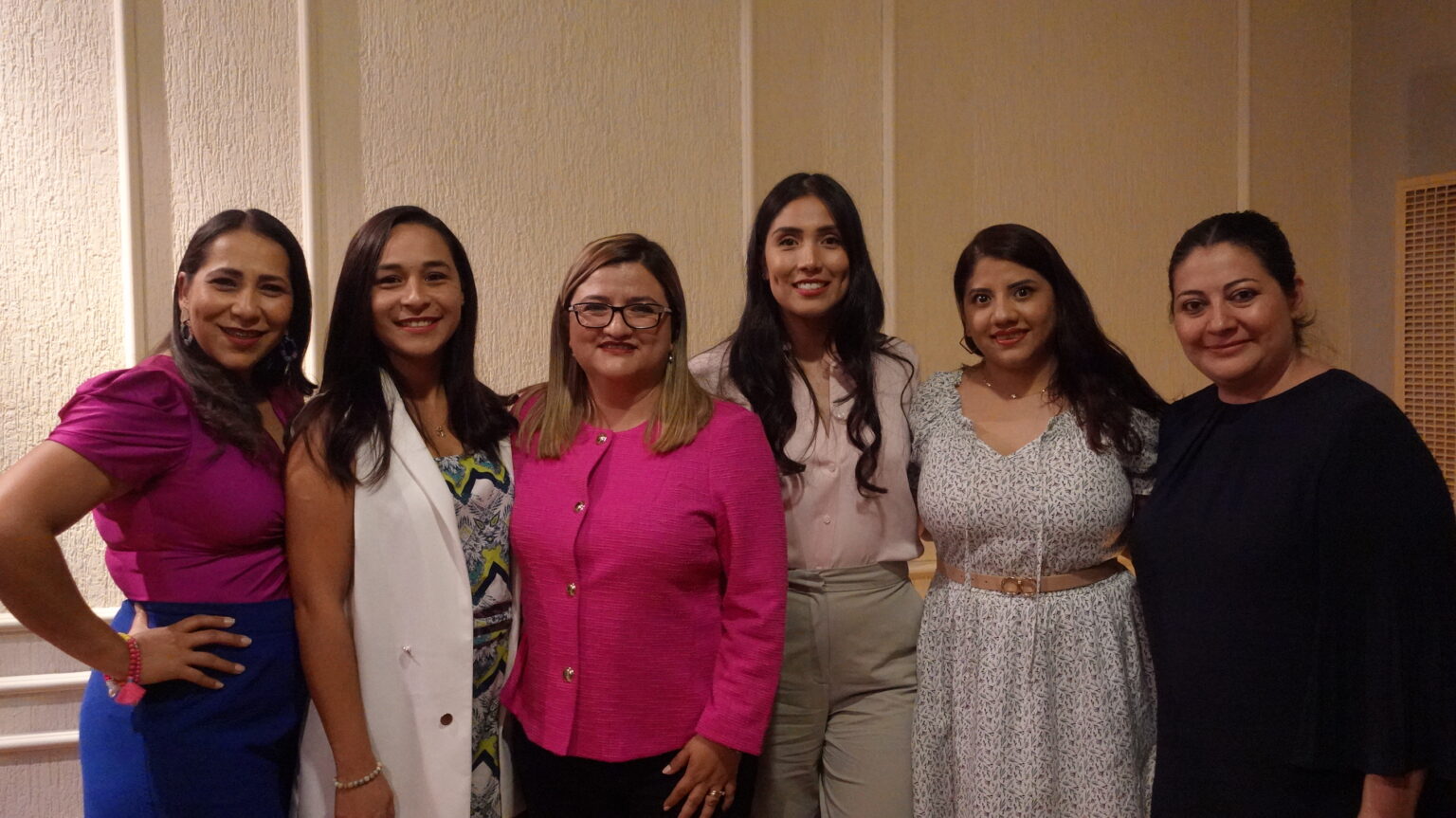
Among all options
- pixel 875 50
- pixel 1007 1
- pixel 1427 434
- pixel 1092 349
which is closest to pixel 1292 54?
pixel 1007 1

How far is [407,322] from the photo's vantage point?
69.4 inches

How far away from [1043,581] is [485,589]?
107 centimetres

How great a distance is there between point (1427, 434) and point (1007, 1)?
7.02 feet

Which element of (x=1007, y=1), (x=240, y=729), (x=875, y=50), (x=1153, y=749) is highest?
(x=1007, y=1)

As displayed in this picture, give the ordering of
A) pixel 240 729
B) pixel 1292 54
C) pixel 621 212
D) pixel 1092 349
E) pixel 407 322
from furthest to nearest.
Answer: pixel 1292 54
pixel 621 212
pixel 1092 349
pixel 407 322
pixel 240 729

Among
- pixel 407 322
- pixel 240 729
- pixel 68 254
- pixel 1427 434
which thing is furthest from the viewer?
pixel 1427 434

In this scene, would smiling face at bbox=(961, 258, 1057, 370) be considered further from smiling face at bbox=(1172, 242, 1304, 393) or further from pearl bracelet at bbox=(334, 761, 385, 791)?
pearl bracelet at bbox=(334, 761, 385, 791)

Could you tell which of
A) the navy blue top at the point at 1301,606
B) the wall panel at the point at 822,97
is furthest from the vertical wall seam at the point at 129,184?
the navy blue top at the point at 1301,606

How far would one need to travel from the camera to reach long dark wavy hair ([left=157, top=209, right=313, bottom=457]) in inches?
63.2

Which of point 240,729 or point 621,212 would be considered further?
point 621,212

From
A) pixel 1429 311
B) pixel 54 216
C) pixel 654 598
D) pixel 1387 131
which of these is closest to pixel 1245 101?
pixel 1387 131

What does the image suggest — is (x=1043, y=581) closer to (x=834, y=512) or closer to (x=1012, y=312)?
(x=834, y=512)

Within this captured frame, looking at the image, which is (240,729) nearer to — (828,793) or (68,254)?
(828,793)

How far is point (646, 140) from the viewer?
3.10 meters
